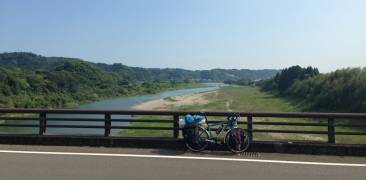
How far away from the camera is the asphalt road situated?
7.84 metres

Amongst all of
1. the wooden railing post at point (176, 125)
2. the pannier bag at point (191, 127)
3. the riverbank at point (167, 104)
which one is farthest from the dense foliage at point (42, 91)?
the pannier bag at point (191, 127)

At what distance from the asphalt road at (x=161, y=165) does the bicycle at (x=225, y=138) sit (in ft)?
0.90

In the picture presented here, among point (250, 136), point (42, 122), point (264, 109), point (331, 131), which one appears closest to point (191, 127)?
point (250, 136)

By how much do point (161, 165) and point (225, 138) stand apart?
6.64 ft

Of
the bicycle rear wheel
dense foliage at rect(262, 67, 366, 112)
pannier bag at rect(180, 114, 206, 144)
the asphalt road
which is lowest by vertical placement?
the asphalt road

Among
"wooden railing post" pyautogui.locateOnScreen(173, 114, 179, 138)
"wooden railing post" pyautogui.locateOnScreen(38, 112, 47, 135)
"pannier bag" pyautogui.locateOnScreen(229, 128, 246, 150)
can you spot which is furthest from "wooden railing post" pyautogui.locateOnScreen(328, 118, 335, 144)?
"wooden railing post" pyautogui.locateOnScreen(38, 112, 47, 135)

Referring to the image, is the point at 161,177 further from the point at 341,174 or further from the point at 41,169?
the point at 341,174

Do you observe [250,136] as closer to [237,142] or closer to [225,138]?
[237,142]

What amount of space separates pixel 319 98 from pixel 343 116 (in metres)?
59.2

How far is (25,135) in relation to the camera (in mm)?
11367

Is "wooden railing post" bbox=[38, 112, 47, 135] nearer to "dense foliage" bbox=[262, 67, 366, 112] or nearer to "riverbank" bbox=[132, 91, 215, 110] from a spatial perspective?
"dense foliage" bbox=[262, 67, 366, 112]

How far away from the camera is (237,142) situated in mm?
10070

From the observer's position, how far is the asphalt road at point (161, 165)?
7840mm

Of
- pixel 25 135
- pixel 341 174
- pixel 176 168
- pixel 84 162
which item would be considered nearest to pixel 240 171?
pixel 176 168
